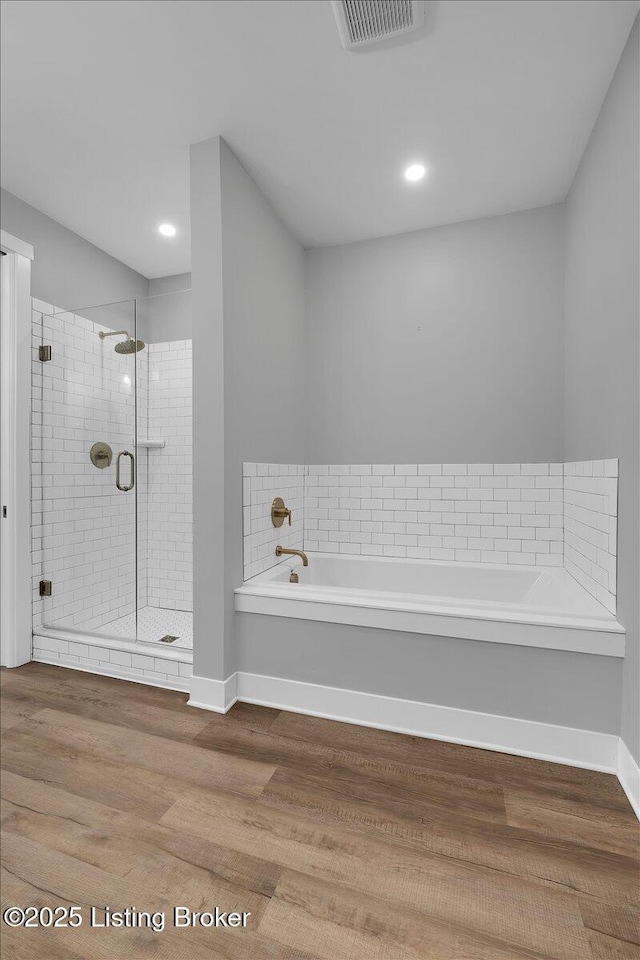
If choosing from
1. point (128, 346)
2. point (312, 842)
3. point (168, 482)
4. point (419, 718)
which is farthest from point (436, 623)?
point (128, 346)

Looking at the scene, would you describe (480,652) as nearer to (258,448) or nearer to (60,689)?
(258,448)

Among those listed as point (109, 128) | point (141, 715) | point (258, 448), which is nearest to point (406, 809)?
point (141, 715)

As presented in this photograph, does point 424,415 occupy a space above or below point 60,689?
above

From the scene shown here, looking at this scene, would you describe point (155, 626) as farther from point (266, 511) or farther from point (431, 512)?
point (431, 512)

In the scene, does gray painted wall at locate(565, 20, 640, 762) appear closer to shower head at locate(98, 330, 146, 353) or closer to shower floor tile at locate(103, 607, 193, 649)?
shower floor tile at locate(103, 607, 193, 649)

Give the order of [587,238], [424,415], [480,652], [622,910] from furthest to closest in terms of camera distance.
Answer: [424,415] → [587,238] → [480,652] → [622,910]

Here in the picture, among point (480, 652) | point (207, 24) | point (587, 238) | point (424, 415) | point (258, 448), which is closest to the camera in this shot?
point (207, 24)

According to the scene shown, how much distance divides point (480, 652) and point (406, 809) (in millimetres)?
651

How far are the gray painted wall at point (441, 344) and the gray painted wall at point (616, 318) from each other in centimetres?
34

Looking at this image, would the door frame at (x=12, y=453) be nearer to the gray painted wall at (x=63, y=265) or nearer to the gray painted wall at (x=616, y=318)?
the gray painted wall at (x=63, y=265)

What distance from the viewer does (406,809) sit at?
1498mm

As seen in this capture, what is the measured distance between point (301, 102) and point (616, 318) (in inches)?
64.7

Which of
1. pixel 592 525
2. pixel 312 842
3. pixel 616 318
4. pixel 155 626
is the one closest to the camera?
pixel 312 842

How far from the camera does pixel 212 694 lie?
214 cm
